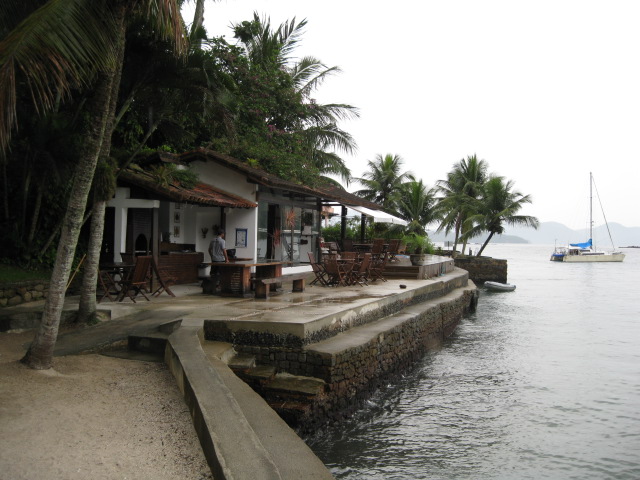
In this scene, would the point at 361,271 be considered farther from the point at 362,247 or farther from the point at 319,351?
the point at 319,351

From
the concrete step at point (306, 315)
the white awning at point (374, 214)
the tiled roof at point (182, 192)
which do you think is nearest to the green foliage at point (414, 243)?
the white awning at point (374, 214)

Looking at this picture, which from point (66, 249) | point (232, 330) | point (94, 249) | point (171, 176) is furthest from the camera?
point (171, 176)

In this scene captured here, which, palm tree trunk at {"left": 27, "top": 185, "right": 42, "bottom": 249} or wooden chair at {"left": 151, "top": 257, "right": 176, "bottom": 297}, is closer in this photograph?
palm tree trunk at {"left": 27, "top": 185, "right": 42, "bottom": 249}

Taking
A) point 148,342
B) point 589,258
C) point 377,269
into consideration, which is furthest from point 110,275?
point 589,258

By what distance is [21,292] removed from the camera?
32.9 ft

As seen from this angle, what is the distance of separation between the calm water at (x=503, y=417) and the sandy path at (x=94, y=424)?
258cm

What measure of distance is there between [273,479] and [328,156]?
25.5m

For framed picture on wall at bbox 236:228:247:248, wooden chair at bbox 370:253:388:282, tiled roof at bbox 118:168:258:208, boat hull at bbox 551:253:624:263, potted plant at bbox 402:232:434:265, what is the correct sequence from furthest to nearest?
boat hull at bbox 551:253:624:263 < potted plant at bbox 402:232:434:265 < wooden chair at bbox 370:253:388:282 < framed picture on wall at bbox 236:228:247:248 < tiled roof at bbox 118:168:258:208

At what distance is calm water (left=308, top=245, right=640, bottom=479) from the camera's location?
283 inches

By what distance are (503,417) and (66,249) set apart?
7.29 m

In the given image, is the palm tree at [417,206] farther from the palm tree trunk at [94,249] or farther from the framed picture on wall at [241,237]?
the palm tree trunk at [94,249]

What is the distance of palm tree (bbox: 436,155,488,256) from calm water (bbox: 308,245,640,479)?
21.1m

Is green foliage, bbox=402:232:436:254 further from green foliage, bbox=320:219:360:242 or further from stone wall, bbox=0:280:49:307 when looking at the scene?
stone wall, bbox=0:280:49:307

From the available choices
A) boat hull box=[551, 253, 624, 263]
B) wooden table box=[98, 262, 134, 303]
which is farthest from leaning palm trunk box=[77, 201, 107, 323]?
boat hull box=[551, 253, 624, 263]
